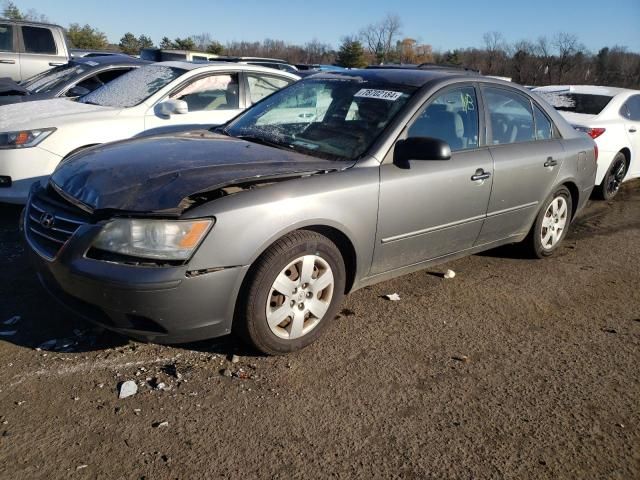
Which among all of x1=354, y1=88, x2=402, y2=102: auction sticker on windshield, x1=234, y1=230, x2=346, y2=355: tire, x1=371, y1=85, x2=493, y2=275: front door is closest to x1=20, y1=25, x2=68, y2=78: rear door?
x1=354, y1=88, x2=402, y2=102: auction sticker on windshield

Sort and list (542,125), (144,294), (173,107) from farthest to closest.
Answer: (173,107) → (542,125) → (144,294)

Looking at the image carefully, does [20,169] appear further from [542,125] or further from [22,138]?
[542,125]

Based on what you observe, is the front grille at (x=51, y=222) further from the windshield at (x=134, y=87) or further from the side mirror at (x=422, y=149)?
the windshield at (x=134, y=87)

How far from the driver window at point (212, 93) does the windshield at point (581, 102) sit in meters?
4.15

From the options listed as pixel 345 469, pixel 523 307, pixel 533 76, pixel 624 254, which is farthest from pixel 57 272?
pixel 533 76

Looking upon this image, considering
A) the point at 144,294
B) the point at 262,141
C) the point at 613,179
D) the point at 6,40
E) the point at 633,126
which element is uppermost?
the point at 6,40

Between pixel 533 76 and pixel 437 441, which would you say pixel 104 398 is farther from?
pixel 533 76

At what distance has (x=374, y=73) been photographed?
4.27 m

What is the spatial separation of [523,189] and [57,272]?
3.46 metres

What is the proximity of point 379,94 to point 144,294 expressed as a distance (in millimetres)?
2177

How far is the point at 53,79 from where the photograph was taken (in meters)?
7.83

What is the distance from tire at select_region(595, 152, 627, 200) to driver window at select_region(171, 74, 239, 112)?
511cm

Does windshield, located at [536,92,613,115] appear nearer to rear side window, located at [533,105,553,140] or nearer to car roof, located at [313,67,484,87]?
rear side window, located at [533,105,553,140]

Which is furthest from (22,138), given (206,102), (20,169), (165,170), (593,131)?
(593,131)
